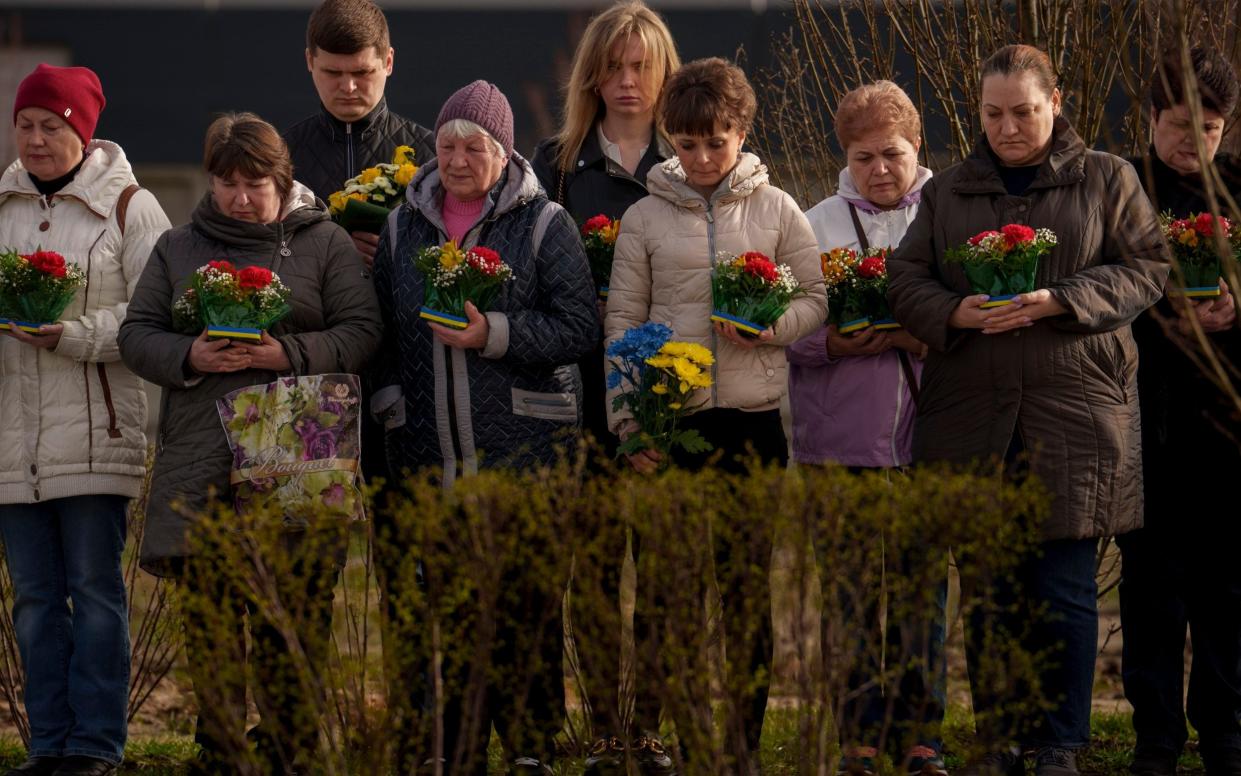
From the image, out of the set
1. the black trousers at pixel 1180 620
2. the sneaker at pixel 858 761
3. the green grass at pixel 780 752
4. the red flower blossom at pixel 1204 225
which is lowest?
the green grass at pixel 780 752

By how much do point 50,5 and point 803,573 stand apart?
14.6 m

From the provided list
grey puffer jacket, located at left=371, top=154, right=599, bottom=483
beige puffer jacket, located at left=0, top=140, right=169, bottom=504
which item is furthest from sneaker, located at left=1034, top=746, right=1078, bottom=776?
beige puffer jacket, located at left=0, top=140, right=169, bottom=504

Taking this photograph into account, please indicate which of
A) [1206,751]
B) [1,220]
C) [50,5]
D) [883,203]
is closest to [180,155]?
[50,5]

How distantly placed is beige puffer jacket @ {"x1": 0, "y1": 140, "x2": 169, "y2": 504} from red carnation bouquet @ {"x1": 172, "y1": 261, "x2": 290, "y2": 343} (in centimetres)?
59

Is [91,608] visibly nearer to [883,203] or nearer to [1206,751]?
[883,203]

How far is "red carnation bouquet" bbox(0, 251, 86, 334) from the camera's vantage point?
546cm

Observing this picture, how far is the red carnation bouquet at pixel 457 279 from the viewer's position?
5227 mm

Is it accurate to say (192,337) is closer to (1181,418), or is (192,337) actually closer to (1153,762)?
(1181,418)

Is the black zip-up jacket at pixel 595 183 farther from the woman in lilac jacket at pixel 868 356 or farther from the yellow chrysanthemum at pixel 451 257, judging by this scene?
the yellow chrysanthemum at pixel 451 257

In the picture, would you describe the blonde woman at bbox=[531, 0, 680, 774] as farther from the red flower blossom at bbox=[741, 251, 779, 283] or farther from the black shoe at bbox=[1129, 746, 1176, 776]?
the black shoe at bbox=[1129, 746, 1176, 776]

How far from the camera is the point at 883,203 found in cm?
577

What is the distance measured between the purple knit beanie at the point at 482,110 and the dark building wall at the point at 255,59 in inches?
403

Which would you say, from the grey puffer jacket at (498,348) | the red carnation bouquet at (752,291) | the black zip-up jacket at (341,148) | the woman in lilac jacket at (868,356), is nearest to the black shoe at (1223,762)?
the woman in lilac jacket at (868,356)

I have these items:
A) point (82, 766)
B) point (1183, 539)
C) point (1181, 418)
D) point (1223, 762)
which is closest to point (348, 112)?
point (82, 766)
